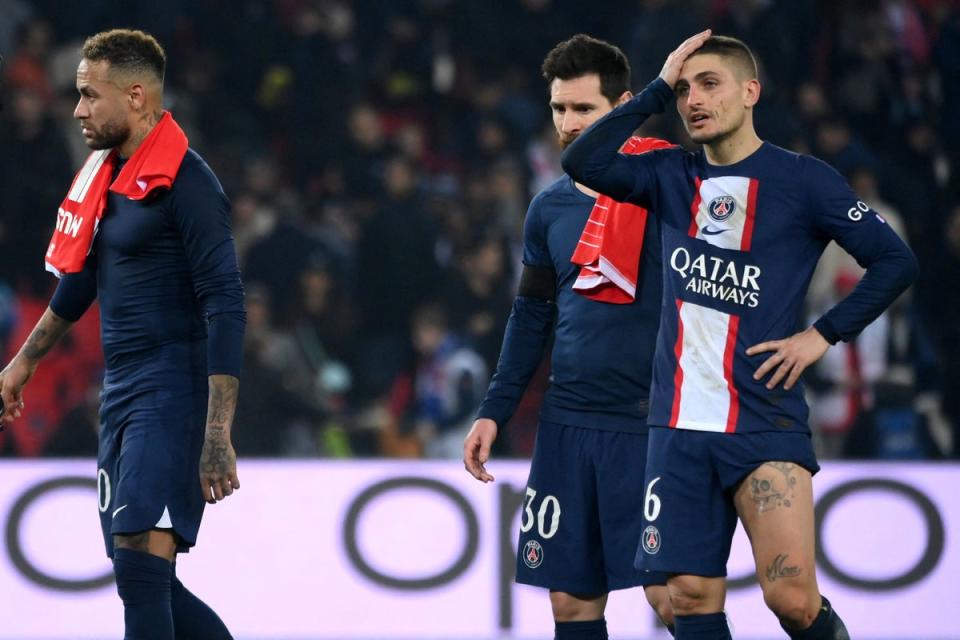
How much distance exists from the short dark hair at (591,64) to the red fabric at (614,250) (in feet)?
0.54

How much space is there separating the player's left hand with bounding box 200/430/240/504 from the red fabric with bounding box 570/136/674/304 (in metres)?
1.09

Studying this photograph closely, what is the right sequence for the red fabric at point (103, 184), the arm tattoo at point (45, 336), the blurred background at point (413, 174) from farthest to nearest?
the blurred background at point (413, 174)
the arm tattoo at point (45, 336)
the red fabric at point (103, 184)

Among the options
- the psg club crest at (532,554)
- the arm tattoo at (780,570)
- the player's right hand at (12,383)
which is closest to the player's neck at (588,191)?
the psg club crest at (532,554)

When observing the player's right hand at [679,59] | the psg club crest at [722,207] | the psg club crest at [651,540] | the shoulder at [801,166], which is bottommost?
the psg club crest at [651,540]

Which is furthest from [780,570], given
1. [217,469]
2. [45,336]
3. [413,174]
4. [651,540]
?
[413,174]

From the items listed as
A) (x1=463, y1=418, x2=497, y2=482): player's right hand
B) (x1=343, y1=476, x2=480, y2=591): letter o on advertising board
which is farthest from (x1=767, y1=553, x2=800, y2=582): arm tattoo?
(x1=343, y1=476, x2=480, y2=591): letter o on advertising board

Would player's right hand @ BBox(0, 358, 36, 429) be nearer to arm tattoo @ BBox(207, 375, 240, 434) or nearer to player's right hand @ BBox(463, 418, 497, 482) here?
arm tattoo @ BBox(207, 375, 240, 434)

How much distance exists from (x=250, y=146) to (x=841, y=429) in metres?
3.73

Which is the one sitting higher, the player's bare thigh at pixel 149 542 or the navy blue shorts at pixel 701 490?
the navy blue shorts at pixel 701 490

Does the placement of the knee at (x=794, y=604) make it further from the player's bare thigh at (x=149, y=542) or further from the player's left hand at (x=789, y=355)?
the player's bare thigh at (x=149, y=542)

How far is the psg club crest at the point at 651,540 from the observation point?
3.86 meters

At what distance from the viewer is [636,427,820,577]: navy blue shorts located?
12.5ft

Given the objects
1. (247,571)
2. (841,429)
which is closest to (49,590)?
(247,571)

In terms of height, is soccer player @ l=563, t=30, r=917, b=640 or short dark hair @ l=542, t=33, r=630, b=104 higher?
short dark hair @ l=542, t=33, r=630, b=104
